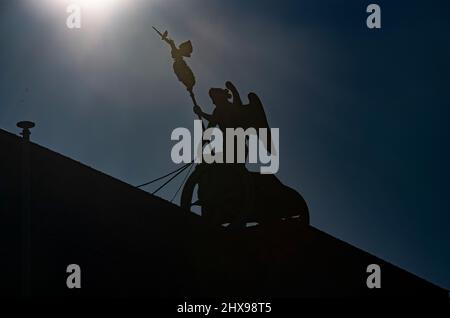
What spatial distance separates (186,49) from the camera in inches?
845

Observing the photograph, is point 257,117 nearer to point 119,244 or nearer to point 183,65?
point 183,65

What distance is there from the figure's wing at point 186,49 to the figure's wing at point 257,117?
2152mm

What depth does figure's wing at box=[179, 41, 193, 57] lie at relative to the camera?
2142 centimetres

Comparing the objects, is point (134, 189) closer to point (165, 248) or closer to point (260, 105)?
point (165, 248)

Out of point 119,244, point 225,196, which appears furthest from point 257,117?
point 119,244

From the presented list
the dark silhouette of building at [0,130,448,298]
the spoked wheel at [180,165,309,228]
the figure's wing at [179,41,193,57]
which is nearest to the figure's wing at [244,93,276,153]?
the spoked wheel at [180,165,309,228]

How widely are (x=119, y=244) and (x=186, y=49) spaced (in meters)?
5.70

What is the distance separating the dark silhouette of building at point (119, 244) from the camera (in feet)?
57.6

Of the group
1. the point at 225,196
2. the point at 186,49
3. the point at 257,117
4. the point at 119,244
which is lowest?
the point at 119,244

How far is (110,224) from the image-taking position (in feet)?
63.0

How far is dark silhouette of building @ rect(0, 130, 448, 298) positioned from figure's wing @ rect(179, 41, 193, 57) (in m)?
3.89
